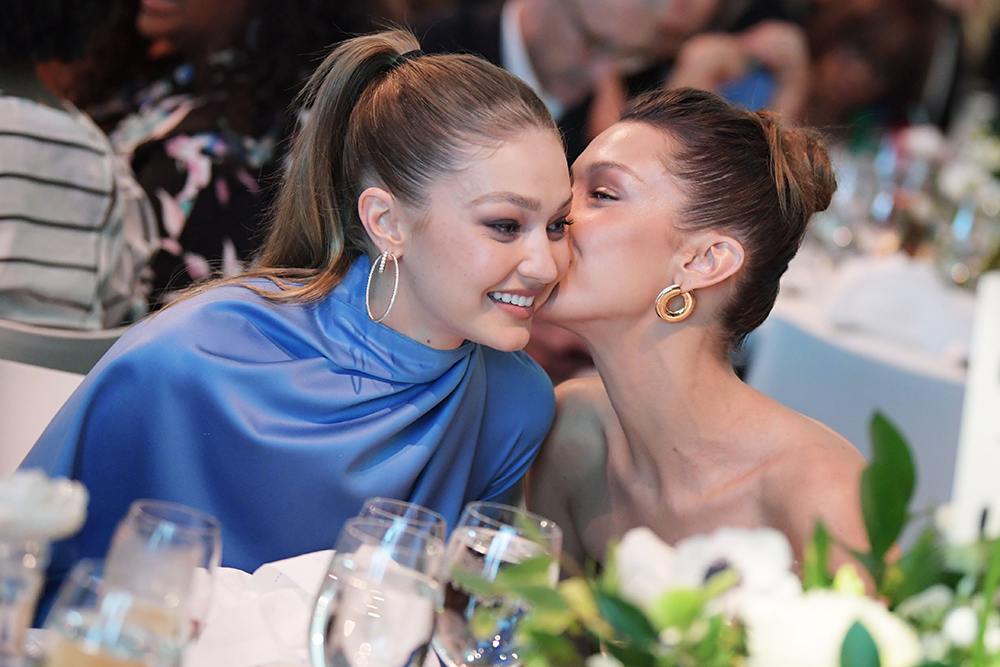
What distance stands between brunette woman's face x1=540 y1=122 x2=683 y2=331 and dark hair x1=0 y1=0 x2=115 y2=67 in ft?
4.66

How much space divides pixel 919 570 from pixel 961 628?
0.18ft

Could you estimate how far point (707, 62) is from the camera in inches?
194

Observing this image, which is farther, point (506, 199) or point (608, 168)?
point (608, 168)

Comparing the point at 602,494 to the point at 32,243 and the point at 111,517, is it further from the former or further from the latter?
the point at 32,243

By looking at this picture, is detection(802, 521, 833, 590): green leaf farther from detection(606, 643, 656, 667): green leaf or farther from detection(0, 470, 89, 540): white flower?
detection(0, 470, 89, 540): white flower

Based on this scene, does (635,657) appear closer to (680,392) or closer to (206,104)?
(680,392)

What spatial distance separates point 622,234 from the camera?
1732mm

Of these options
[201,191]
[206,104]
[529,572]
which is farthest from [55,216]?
[529,572]

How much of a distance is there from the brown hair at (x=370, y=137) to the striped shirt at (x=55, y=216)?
0.65m

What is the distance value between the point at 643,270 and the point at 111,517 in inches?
37.3

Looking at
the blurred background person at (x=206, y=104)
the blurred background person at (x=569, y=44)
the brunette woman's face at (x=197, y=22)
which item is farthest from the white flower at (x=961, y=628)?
the blurred background person at (x=569, y=44)

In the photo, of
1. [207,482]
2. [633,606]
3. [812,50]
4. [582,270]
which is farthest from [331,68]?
[812,50]

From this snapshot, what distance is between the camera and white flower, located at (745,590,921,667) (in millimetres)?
631

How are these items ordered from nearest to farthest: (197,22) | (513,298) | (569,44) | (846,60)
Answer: (513,298)
(197,22)
(569,44)
(846,60)
